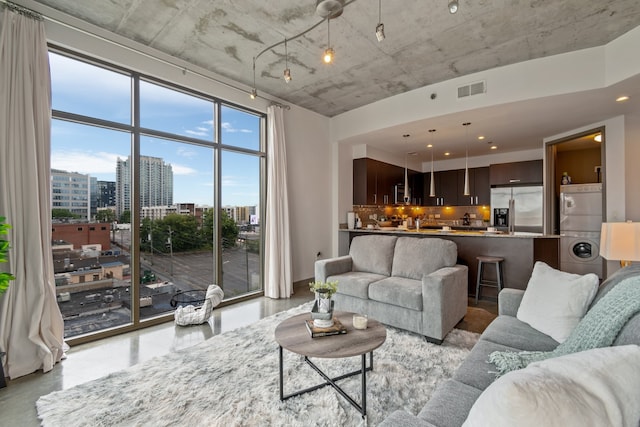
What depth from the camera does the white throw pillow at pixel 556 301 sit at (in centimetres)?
180

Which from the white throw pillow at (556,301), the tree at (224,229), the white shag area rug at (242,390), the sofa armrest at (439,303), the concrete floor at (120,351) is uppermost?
the tree at (224,229)

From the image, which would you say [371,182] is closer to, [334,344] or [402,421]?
[334,344]

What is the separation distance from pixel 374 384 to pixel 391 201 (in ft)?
16.6

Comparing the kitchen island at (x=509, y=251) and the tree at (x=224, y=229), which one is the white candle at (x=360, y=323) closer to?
the tree at (x=224, y=229)

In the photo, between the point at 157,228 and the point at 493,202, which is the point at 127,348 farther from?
the point at 493,202

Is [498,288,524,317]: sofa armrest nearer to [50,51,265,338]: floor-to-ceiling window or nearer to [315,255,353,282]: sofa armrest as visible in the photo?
[315,255,353,282]: sofa armrest

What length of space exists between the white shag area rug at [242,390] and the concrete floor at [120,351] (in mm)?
129

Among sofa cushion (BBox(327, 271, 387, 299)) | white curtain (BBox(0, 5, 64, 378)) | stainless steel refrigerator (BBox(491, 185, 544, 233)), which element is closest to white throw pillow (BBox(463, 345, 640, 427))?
sofa cushion (BBox(327, 271, 387, 299))

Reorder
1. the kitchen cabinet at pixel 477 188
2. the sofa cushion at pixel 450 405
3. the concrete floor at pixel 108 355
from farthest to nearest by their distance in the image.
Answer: the kitchen cabinet at pixel 477 188, the concrete floor at pixel 108 355, the sofa cushion at pixel 450 405

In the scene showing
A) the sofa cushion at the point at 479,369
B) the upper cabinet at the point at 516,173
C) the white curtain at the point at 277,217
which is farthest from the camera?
the upper cabinet at the point at 516,173

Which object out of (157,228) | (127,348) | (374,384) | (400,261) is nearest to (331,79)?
(400,261)

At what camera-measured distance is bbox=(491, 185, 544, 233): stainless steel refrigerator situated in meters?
6.25

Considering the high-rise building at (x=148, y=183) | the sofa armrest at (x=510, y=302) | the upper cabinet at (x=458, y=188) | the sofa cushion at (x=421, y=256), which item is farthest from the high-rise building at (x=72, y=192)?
the upper cabinet at (x=458, y=188)

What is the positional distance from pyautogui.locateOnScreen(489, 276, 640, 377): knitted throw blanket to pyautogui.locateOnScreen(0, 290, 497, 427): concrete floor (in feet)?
6.47
